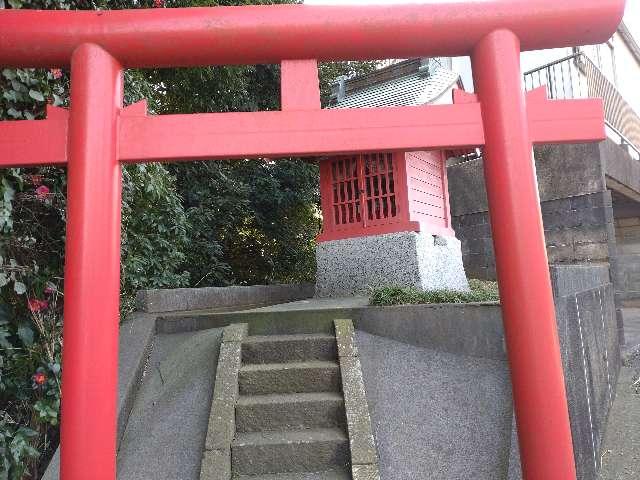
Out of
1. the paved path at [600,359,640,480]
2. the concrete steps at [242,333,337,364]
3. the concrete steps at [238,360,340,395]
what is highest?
the concrete steps at [242,333,337,364]

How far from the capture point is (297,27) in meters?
2.65

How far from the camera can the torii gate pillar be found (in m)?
2.41

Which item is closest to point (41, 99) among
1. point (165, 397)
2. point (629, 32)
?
point (165, 397)

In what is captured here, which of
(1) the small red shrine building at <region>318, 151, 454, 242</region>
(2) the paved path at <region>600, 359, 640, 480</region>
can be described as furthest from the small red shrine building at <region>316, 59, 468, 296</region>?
(2) the paved path at <region>600, 359, 640, 480</region>

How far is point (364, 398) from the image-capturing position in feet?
11.1

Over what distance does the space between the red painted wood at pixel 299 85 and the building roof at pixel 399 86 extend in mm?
4990

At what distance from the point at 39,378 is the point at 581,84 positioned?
8265 millimetres

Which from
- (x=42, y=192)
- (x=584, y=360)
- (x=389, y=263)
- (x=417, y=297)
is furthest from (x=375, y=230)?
(x=42, y=192)

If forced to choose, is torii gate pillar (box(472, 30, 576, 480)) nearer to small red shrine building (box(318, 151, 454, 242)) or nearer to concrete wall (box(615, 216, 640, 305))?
small red shrine building (box(318, 151, 454, 242))

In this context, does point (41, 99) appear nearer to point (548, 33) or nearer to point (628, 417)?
point (548, 33)

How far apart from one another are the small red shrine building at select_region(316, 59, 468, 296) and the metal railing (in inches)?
58.9

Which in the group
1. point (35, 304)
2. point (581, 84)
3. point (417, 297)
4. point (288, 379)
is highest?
point (581, 84)

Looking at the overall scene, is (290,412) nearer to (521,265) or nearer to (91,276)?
(91,276)

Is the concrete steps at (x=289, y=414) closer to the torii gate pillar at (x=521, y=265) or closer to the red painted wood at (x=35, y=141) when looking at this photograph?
the torii gate pillar at (x=521, y=265)
